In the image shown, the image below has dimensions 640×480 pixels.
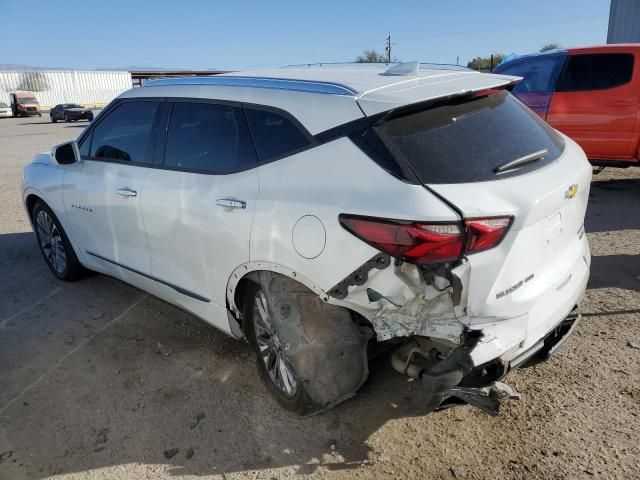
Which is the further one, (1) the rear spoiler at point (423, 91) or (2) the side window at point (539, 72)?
(2) the side window at point (539, 72)

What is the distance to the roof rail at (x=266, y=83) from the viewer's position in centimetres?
257

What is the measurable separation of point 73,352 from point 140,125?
167cm

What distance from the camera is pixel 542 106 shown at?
7305mm

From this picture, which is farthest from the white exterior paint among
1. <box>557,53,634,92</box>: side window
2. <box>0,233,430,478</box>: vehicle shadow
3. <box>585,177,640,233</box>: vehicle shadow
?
<box>557,53,634,92</box>: side window

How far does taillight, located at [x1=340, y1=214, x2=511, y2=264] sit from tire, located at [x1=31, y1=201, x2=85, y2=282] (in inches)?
136

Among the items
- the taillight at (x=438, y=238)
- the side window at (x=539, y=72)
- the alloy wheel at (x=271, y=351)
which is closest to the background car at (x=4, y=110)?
the side window at (x=539, y=72)

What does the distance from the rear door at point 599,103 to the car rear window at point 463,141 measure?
501 cm

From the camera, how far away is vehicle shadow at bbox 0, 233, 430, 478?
2.66 metres

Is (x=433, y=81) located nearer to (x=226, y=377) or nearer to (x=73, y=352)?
(x=226, y=377)

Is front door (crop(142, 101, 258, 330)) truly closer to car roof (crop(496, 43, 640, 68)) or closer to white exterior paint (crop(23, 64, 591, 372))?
white exterior paint (crop(23, 64, 591, 372))

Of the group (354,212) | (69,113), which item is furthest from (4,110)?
(354,212)

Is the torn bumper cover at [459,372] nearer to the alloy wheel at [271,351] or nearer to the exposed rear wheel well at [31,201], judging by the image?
the alloy wheel at [271,351]

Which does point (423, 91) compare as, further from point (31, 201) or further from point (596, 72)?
point (596, 72)

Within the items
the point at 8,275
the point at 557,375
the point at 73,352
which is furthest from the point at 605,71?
the point at 8,275
